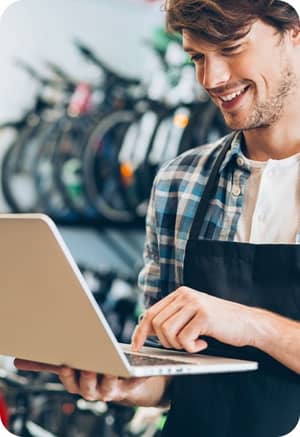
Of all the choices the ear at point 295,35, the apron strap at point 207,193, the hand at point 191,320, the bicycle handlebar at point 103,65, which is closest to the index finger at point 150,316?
the hand at point 191,320

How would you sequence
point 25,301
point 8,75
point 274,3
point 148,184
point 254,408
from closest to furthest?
point 25,301 < point 254,408 < point 274,3 < point 148,184 < point 8,75

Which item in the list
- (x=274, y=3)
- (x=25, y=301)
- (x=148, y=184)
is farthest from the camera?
(x=148, y=184)

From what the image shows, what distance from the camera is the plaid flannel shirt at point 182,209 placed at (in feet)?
6.17

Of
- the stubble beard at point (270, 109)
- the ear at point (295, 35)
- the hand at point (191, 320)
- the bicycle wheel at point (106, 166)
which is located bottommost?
the bicycle wheel at point (106, 166)

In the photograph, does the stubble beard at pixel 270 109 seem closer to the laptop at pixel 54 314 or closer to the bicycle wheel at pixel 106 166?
the laptop at pixel 54 314

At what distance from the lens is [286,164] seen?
6.08 feet

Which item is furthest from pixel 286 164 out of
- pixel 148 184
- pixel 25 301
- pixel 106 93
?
pixel 106 93

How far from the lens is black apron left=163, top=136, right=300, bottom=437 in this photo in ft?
5.53

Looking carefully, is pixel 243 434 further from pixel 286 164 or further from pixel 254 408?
pixel 286 164

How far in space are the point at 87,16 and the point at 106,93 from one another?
1.33 ft

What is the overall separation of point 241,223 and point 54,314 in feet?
2.04

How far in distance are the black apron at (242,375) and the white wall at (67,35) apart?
2.66 m

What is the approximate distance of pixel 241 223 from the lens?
186 centimetres

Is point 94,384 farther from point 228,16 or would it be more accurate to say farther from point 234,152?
point 228,16
